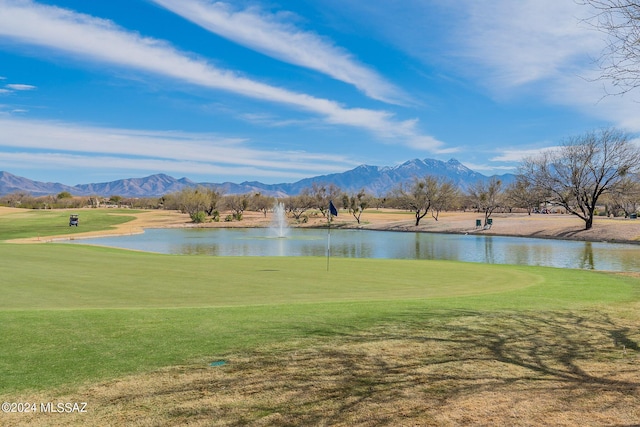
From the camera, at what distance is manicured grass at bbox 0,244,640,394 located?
723cm

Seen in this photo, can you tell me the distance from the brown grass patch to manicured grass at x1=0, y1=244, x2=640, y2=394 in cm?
73

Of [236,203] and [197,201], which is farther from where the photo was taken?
[236,203]

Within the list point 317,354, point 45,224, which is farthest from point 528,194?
point 45,224

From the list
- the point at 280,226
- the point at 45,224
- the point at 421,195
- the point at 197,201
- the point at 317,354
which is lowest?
the point at 280,226

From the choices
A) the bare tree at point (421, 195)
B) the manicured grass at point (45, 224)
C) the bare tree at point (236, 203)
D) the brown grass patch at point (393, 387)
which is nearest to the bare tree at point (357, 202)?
the bare tree at point (421, 195)

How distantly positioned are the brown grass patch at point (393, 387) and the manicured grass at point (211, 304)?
728mm

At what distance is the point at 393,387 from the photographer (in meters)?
A: 5.89

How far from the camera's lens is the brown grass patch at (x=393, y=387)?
16.6ft

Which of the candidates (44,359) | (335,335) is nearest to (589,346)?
(335,335)

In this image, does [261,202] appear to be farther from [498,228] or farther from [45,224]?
[498,228]

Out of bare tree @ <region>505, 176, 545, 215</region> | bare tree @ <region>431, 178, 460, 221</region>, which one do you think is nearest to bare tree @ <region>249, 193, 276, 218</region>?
bare tree @ <region>431, 178, 460, 221</region>

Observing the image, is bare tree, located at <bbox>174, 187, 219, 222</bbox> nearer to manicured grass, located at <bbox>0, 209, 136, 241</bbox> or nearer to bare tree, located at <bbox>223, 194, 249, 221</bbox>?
manicured grass, located at <bbox>0, 209, 136, 241</bbox>

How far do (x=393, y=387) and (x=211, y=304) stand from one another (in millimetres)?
7084

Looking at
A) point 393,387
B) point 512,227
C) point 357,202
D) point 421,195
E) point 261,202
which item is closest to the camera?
point 393,387
